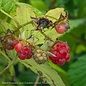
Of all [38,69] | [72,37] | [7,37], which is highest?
[7,37]

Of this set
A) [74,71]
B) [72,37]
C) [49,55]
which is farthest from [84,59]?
[49,55]

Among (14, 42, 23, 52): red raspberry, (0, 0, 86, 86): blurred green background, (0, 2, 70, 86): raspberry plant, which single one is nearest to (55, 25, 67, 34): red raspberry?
(0, 2, 70, 86): raspberry plant

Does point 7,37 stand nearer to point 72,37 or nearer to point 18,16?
point 18,16

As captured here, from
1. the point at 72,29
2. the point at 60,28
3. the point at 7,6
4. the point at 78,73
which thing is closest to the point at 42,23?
the point at 60,28

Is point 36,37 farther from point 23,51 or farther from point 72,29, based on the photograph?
point 72,29

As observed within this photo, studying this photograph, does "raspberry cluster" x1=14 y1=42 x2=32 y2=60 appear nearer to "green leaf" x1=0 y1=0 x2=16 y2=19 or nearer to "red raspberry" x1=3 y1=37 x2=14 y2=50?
"red raspberry" x1=3 y1=37 x2=14 y2=50

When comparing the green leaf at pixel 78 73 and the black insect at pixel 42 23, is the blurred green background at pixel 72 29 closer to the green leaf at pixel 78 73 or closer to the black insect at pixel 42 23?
the green leaf at pixel 78 73

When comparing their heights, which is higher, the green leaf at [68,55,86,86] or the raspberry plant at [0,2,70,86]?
the raspberry plant at [0,2,70,86]
